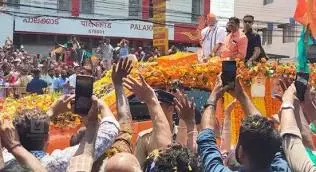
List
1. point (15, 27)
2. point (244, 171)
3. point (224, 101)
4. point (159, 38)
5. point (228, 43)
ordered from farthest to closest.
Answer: point (15, 27) → point (159, 38) → point (228, 43) → point (224, 101) → point (244, 171)

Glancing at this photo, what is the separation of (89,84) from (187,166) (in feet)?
3.00

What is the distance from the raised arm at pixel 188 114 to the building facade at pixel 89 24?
32536 millimetres

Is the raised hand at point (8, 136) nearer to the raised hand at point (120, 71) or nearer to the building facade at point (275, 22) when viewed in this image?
the raised hand at point (120, 71)

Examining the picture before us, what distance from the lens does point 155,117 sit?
13.8 ft

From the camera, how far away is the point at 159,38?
566 inches

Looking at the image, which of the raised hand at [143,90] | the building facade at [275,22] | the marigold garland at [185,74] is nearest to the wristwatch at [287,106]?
the raised hand at [143,90]

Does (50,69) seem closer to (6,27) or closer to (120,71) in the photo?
(120,71)

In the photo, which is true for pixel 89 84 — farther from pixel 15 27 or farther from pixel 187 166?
pixel 15 27

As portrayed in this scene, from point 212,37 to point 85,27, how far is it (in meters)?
27.9

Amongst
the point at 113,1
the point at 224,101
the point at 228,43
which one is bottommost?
the point at 224,101

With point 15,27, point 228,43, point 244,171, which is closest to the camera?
point 244,171

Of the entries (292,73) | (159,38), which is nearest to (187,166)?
(292,73)

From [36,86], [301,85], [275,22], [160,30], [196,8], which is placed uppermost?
[196,8]

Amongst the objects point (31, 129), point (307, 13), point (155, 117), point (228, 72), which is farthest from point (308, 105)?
point (307, 13)
